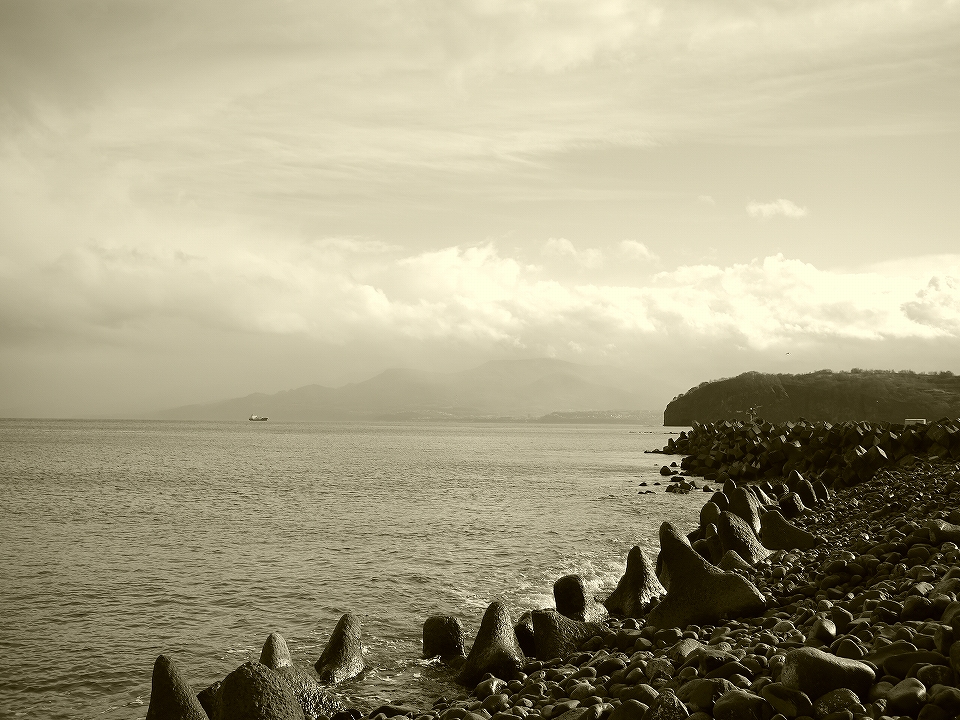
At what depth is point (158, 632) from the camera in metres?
12.9

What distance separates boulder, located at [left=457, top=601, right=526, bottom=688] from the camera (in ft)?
33.3

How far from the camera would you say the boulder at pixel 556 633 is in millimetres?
10867

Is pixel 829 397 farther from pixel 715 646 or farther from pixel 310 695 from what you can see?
pixel 310 695

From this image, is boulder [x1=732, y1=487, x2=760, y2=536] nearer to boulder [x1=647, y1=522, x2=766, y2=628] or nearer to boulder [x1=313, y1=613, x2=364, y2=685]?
boulder [x1=647, y1=522, x2=766, y2=628]

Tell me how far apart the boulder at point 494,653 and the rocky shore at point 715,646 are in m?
0.02

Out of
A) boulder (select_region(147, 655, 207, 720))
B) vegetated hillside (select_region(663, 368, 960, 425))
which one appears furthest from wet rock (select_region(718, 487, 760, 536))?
vegetated hillside (select_region(663, 368, 960, 425))

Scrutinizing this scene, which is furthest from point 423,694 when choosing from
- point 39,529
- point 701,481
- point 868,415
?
point 868,415

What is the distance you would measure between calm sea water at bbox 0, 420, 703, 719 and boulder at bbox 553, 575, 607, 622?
1.56 meters

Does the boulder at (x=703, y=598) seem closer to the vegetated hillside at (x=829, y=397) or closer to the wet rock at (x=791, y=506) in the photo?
the wet rock at (x=791, y=506)

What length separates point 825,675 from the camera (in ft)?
21.0

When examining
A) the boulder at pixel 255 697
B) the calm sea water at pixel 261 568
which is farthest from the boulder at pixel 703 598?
the boulder at pixel 255 697

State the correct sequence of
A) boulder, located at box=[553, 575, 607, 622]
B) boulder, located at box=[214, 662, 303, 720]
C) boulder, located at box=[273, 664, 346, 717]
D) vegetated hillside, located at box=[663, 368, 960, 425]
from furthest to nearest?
vegetated hillside, located at box=[663, 368, 960, 425], boulder, located at box=[553, 575, 607, 622], boulder, located at box=[273, 664, 346, 717], boulder, located at box=[214, 662, 303, 720]

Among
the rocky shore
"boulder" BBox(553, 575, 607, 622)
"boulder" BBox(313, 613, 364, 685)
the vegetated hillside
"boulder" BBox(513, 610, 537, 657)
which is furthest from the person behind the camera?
the vegetated hillside

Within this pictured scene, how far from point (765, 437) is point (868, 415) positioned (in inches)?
4544
